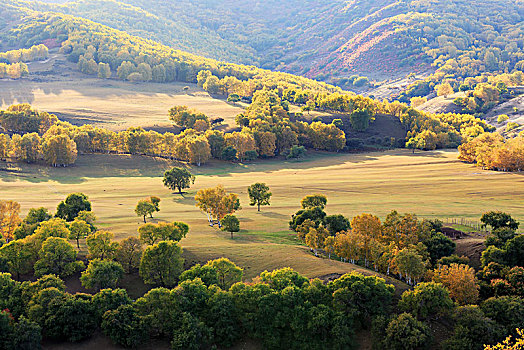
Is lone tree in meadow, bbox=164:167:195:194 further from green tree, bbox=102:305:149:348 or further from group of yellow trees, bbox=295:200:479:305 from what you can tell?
green tree, bbox=102:305:149:348

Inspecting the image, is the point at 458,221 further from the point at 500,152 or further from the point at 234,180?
the point at 234,180

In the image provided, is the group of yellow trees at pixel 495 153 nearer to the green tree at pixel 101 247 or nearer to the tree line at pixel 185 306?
the tree line at pixel 185 306

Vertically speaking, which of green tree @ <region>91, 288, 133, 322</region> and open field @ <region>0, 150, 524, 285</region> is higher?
open field @ <region>0, 150, 524, 285</region>

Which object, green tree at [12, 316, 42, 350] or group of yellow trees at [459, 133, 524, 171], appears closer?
green tree at [12, 316, 42, 350]

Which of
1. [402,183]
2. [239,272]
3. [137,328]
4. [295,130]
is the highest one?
[295,130]

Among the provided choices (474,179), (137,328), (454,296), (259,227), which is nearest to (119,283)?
(137,328)

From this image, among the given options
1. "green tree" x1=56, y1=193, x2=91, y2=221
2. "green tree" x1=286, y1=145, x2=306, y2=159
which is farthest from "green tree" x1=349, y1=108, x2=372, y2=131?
"green tree" x1=56, y1=193, x2=91, y2=221

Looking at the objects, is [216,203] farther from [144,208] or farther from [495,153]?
[495,153]
